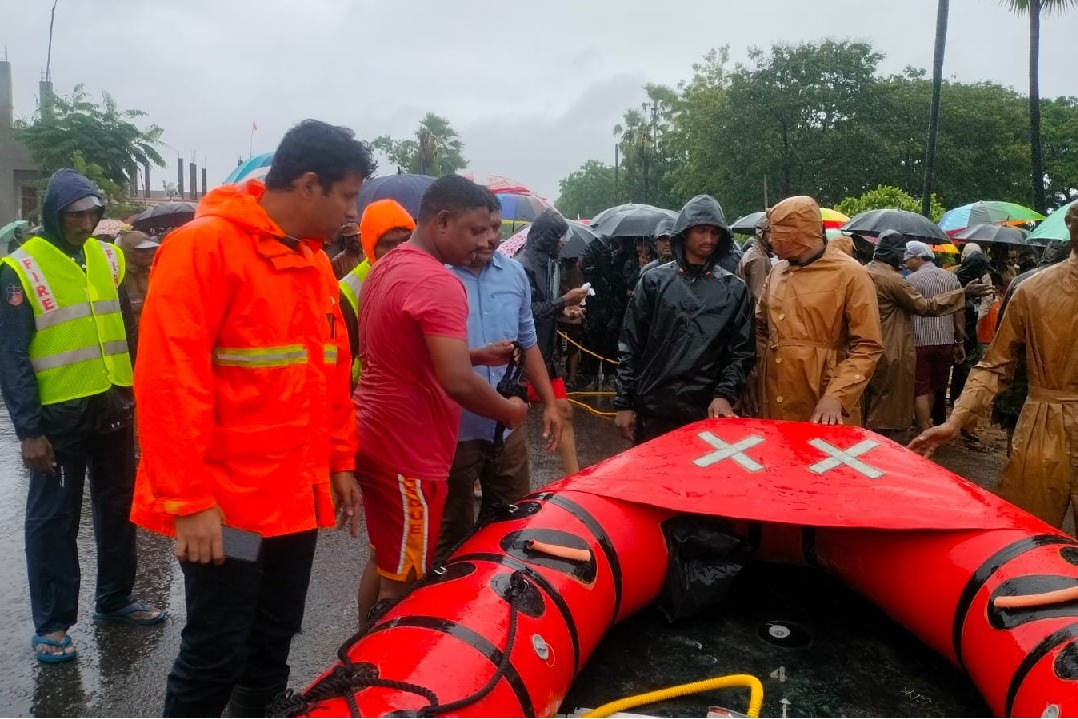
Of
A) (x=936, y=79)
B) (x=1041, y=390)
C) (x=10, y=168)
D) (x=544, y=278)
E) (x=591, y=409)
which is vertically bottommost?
(x=591, y=409)

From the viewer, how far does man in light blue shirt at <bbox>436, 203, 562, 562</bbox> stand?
126 inches

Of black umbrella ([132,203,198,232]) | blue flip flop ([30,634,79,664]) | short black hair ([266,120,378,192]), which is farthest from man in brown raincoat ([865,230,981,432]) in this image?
black umbrella ([132,203,198,232])

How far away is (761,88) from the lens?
3428 cm

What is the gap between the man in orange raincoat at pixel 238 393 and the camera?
1853 millimetres

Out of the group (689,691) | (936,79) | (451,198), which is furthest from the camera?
(936,79)

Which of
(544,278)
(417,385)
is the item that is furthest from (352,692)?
(544,278)

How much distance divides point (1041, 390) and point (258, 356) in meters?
3.03

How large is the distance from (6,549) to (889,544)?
440cm

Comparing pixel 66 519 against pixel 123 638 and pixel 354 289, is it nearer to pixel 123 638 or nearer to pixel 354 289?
pixel 123 638

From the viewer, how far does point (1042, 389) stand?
3266 millimetres

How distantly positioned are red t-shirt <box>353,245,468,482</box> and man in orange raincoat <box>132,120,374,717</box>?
0.33m

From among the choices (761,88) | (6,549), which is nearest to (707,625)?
(6,549)

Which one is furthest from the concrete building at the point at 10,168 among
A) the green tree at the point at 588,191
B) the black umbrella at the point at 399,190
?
the green tree at the point at 588,191

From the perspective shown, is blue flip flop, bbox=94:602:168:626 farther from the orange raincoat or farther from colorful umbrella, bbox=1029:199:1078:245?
colorful umbrella, bbox=1029:199:1078:245
